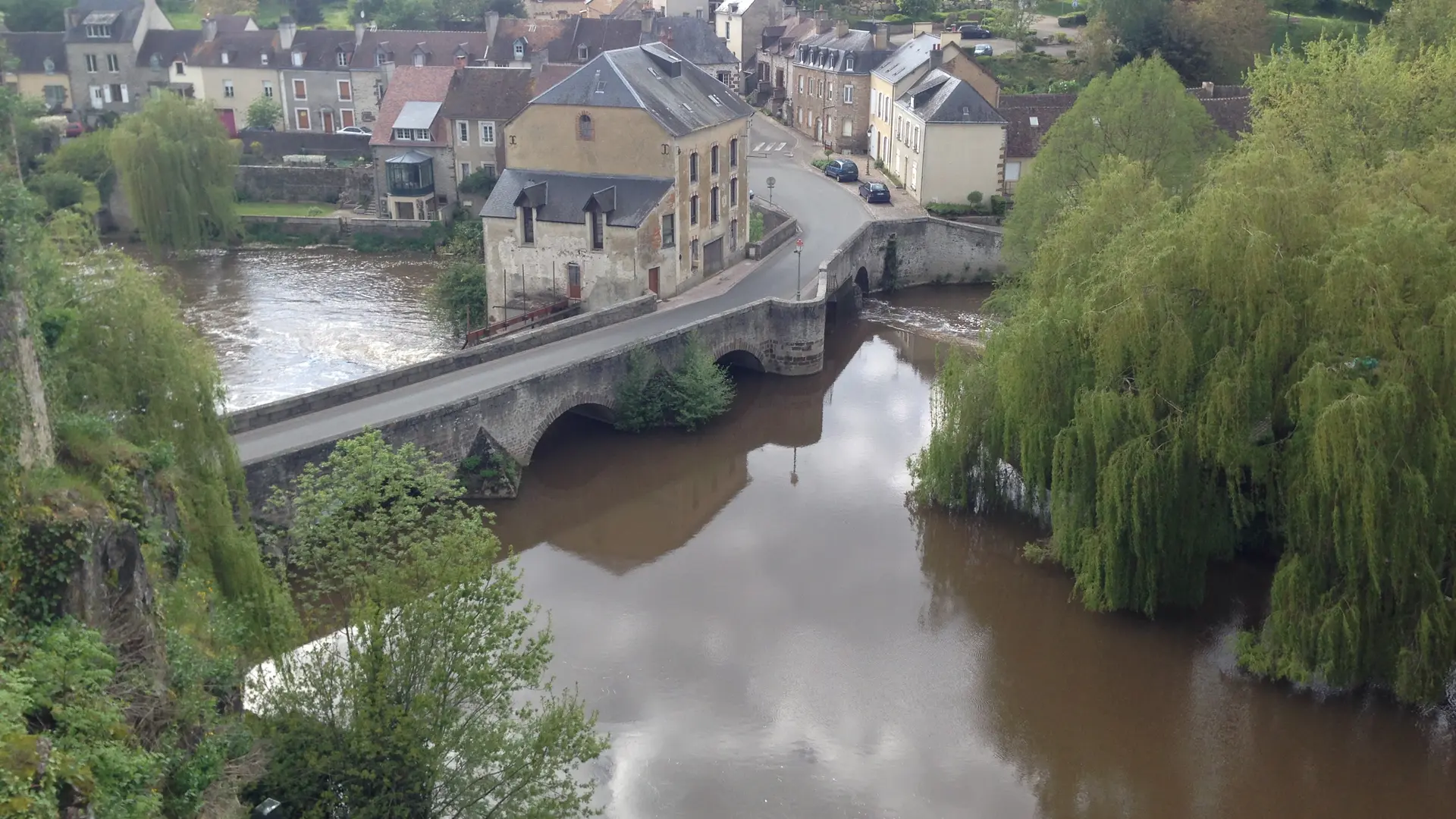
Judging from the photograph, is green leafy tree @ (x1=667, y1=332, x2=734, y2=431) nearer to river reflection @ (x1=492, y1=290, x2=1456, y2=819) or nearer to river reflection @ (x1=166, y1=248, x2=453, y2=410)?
river reflection @ (x1=492, y1=290, x2=1456, y2=819)

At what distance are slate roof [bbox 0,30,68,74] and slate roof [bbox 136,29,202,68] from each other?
11.9ft

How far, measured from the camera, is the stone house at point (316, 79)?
5869cm

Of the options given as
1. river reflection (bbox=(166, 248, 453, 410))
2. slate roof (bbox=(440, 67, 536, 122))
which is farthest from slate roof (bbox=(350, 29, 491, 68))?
river reflection (bbox=(166, 248, 453, 410))

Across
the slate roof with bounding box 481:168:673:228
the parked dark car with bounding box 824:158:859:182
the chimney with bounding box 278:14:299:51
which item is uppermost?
the chimney with bounding box 278:14:299:51

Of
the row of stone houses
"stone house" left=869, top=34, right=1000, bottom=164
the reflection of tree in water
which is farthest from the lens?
the row of stone houses

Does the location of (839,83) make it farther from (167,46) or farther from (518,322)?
(167,46)

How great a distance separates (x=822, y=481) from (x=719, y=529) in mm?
3226

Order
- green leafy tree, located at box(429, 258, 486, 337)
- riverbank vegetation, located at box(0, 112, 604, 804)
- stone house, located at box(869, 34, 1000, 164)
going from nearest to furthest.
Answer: riverbank vegetation, located at box(0, 112, 604, 804) → green leafy tree, located at box(429, 258, 486, 337) → stone house, located at box(869, 34, 1000, 164)

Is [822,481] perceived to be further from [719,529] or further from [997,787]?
[997,787]

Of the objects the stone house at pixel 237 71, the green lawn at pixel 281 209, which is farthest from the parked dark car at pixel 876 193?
the stone house at pixel 237 71

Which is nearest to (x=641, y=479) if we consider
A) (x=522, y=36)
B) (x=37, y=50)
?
(x=522, y=36)

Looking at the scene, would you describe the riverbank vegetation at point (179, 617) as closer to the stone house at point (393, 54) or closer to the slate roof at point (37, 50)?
the stone house at point (393, 54)

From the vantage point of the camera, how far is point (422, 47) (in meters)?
57.4

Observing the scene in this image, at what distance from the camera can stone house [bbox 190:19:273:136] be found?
59.2 metres
